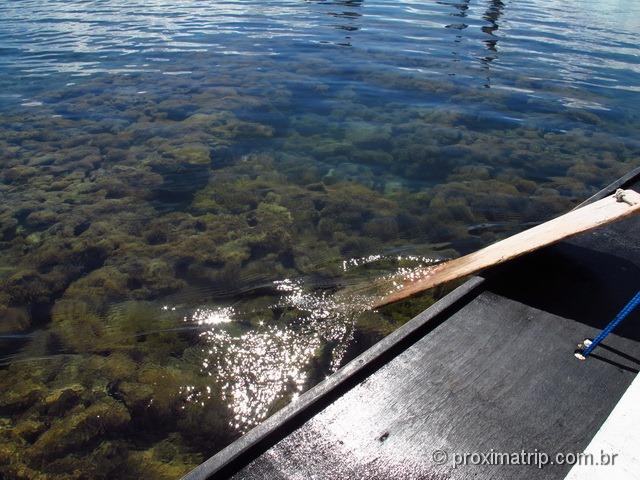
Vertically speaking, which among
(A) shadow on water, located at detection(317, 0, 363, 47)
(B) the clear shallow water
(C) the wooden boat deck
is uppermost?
(A) shadow on water, located at detection(317, 0, 363, 47)

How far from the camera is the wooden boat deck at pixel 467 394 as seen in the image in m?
2.30

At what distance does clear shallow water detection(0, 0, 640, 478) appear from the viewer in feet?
12.4

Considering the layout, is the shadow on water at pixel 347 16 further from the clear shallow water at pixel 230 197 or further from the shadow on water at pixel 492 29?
the shadow on water at pixel 492 29

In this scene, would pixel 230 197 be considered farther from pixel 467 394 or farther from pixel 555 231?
pixel 467 394

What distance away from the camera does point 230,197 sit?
688 cm

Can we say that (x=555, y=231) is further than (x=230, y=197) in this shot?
No

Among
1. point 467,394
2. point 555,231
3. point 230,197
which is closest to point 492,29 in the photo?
point 230,197

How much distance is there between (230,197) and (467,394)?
5048 mm

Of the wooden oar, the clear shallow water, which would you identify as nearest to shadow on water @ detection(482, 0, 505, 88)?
the clear shallow water

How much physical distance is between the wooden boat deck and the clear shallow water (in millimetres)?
1228

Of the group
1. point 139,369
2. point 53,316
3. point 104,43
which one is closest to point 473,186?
point 139,369

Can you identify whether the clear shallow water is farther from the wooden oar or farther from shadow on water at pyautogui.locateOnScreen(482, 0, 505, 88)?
the wooden oar

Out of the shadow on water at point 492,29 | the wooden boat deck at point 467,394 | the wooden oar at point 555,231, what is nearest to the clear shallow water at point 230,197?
the shadow on water at point 492,29

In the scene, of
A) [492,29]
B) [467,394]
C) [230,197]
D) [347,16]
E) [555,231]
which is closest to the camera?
[467,394]
